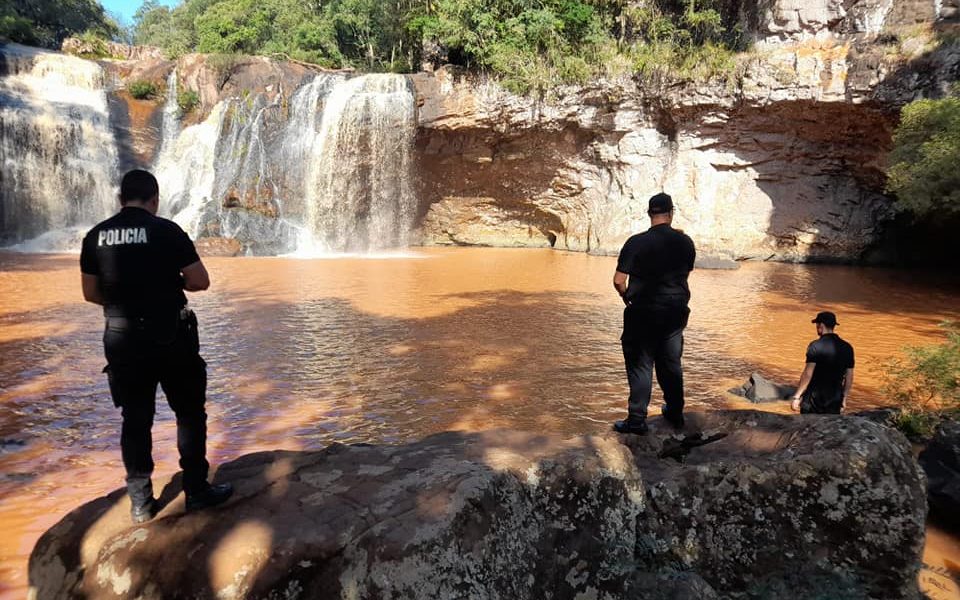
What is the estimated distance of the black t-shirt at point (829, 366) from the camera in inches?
168

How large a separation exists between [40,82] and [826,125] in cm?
2885

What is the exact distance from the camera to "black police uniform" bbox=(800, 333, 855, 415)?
4.26m

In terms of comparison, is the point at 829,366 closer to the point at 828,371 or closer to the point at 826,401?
the point at 828,371

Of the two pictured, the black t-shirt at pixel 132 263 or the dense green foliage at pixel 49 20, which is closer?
the black t-shirt at pixel 132 263

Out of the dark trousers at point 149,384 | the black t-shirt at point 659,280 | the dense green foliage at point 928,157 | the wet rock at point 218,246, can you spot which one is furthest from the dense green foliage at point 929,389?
the wet rock at point 218,246

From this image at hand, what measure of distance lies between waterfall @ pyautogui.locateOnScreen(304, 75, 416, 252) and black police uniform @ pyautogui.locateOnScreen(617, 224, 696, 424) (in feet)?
64.6

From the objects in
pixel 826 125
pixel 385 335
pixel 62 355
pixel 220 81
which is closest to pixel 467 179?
pixel 220 81

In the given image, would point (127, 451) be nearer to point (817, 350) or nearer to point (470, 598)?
point (470, 598)

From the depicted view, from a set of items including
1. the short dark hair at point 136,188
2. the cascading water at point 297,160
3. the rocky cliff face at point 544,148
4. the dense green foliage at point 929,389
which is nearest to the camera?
the short dark hair at point 136,188

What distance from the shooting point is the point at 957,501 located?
11.4 ft

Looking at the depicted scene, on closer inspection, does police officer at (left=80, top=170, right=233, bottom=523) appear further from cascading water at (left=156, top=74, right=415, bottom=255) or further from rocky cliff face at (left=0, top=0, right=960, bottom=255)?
cascading water at (left=156, top=74, right=415, bottom=255)

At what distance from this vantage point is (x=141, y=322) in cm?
240

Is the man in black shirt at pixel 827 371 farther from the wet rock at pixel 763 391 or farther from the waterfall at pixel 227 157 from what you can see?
the waterfall at pixel 227 157

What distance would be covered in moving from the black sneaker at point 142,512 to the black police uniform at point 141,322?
0.25 feet
